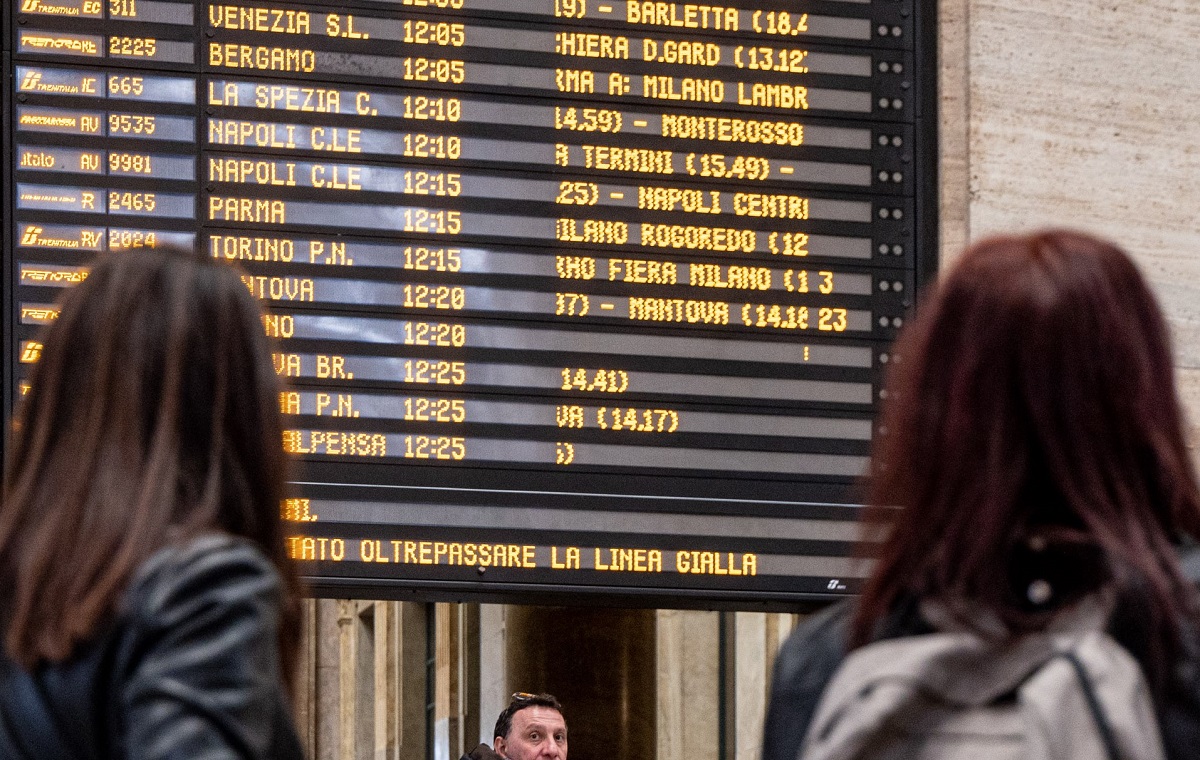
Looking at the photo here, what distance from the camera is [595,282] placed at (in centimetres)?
629

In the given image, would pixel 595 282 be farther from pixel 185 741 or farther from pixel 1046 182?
pixel 185 741

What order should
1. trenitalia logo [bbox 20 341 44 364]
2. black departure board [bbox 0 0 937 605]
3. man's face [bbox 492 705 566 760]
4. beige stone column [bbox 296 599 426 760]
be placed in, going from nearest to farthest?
trenitalia logo [bbox 20 341 44 364] → black departure board [bbox 0 0 937 605] → man's face [bbox 492 705 566 760] → beige stone column [bbox 296 599 426 760]

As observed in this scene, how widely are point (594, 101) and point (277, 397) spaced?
4013mm

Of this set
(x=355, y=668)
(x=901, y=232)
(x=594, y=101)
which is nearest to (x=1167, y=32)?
(x=901, y=232)

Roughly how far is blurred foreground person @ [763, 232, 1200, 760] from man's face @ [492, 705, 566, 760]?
6.71m

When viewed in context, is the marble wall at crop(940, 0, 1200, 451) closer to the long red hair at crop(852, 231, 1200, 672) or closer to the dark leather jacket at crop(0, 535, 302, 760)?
the long red hair at crop(852, 231, 1200, 672)

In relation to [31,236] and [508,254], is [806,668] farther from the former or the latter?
[31,236]

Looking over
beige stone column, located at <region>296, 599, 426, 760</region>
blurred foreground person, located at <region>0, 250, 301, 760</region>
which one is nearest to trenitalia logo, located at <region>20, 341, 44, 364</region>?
blurred foreground person, located at <region>0, 250, 301, 760</region>

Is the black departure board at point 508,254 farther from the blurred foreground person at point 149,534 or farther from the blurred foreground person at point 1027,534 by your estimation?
the blurred foreground person at point 1027,534

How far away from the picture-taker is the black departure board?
609 centimetres

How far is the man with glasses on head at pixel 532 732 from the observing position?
29.3 ft

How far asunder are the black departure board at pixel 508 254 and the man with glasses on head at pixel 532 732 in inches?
110

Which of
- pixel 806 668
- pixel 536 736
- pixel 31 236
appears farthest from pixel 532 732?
pixel 806 668

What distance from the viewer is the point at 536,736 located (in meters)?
8.98
